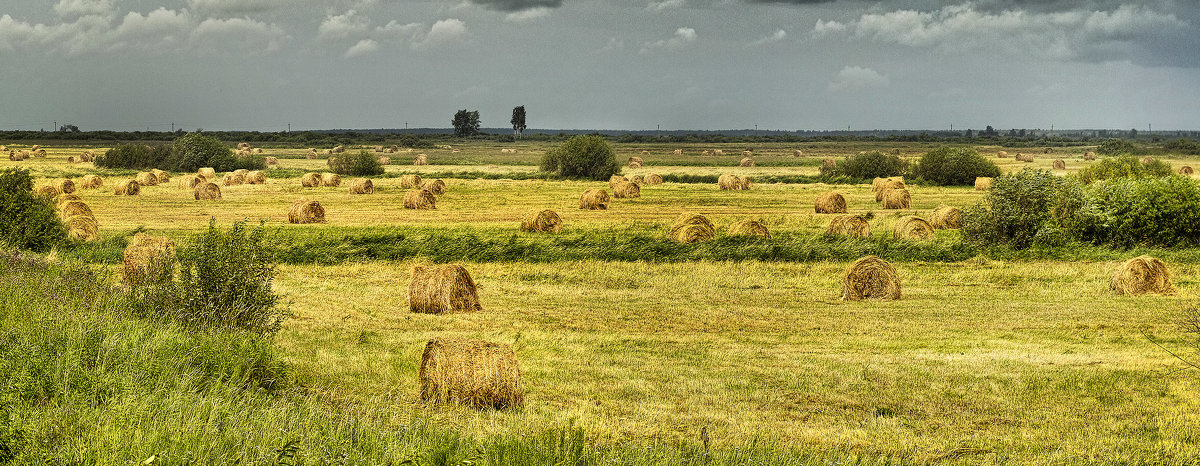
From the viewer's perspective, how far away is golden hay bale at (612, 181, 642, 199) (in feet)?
175

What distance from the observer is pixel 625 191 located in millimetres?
53469

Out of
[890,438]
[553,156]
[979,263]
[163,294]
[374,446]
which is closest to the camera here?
[374,446]

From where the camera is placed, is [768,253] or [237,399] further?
[768,253]

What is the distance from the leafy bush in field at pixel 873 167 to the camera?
7112 cm

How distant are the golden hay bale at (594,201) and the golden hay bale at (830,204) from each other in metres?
9.66

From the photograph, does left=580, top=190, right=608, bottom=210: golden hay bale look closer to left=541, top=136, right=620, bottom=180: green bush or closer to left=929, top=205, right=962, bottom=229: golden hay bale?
left=929, top=205, right=962, bottom=229: golden hay bale

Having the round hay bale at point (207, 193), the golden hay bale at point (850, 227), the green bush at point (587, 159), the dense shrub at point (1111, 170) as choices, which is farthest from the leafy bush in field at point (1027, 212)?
the green bush at point (587, 159)

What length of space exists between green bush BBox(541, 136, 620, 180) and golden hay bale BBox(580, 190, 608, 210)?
22.7 m

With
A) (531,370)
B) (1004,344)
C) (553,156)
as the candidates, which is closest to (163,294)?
(531,370)

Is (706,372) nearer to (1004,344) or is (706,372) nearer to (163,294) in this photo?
(1004,344)

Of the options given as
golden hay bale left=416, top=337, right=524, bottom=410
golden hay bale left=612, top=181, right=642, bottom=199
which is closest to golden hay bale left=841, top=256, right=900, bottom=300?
golden hay bale left=416, top=337, right=524, bottom=410

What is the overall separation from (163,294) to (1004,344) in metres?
14.0

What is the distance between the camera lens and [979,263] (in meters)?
29.4

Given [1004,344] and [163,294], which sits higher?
[163,294]
